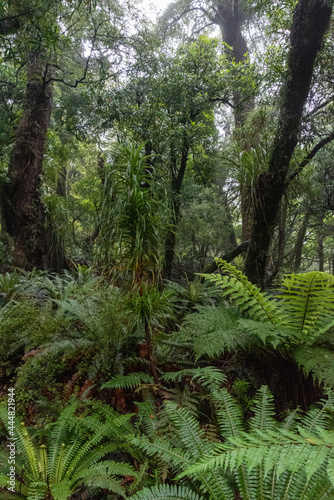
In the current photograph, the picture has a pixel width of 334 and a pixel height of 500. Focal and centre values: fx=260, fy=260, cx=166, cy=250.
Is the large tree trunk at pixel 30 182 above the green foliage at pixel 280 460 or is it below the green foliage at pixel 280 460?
above

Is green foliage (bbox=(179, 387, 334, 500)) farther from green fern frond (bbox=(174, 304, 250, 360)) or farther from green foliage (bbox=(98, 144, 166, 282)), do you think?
green foliage (bbox=(98, 144, 166, 282))

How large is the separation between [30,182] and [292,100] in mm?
4839

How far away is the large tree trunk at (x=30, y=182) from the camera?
5.22m

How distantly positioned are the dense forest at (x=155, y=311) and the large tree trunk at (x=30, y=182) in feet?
0.09

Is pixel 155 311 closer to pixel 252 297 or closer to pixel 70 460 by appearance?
pixel 252 297

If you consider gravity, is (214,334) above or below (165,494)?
above

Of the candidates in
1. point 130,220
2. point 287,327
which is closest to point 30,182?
point 130,220

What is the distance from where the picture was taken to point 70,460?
1.62m

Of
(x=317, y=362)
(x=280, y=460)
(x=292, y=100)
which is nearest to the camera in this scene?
(x=280, y=460)

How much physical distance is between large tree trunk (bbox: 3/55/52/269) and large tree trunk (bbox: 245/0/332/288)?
435 centimetres

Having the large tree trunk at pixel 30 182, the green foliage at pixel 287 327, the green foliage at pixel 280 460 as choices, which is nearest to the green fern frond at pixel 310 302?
the green foliage at pixel 287 327

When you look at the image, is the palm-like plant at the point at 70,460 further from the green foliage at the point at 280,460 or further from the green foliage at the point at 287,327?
the green foliage at the point at 287,327

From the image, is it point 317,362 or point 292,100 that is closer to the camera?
point 317,362

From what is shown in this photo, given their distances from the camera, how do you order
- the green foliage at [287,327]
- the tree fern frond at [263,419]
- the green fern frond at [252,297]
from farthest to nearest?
the green fern frond at [252,297]
the green foliage at [287,327]
the tree fern frond at [263,419]
